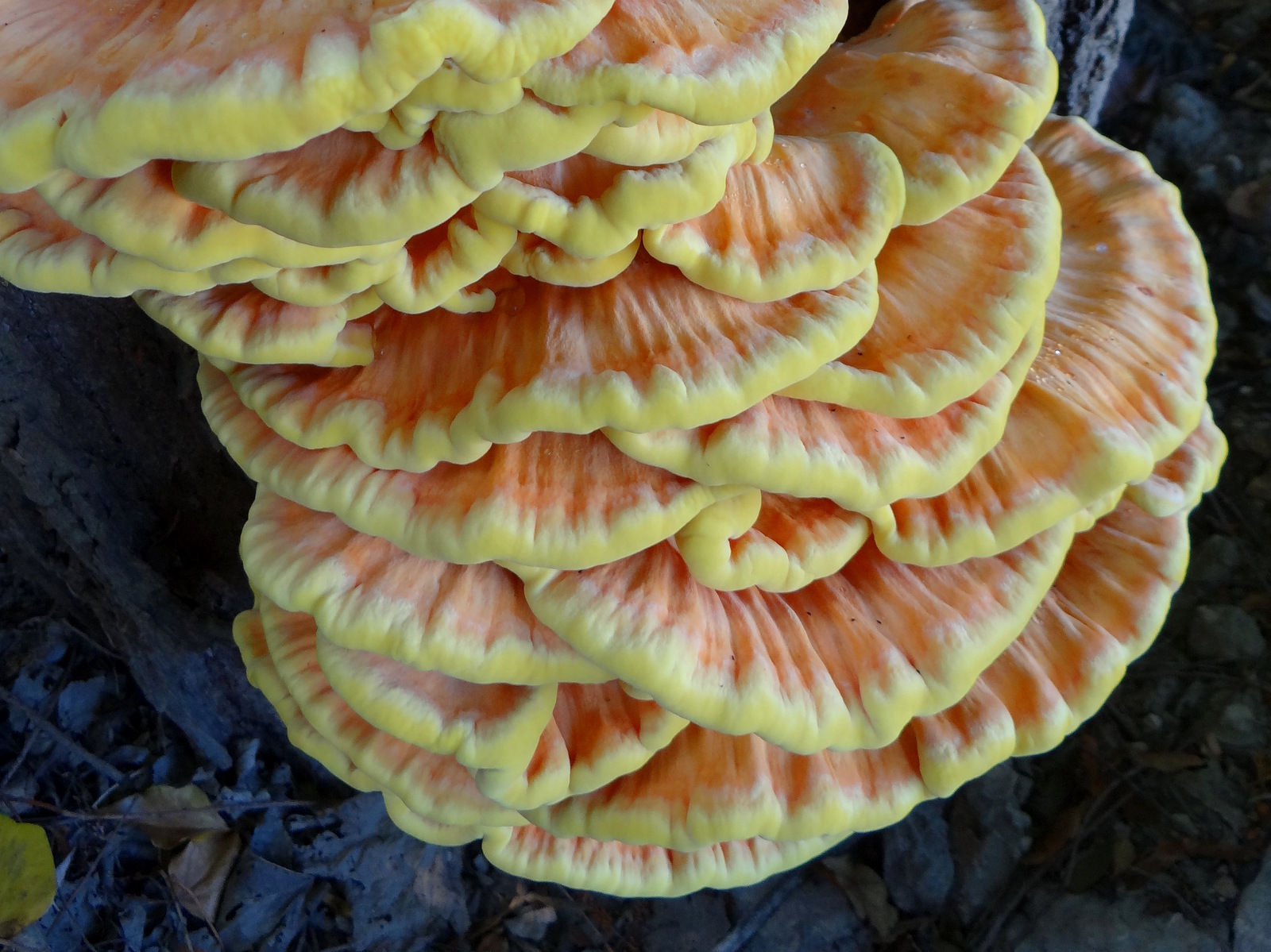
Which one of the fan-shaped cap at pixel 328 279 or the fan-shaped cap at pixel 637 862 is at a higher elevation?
the fan-shaped cap at pixel 328 279

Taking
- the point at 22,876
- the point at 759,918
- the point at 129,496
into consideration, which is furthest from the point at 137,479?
the point at 759,918

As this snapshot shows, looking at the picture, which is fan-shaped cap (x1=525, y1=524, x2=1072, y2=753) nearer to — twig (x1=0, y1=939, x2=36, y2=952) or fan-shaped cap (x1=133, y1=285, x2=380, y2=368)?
fan-shaped cap (x1=133, y1=285, x2=380, y2=368)

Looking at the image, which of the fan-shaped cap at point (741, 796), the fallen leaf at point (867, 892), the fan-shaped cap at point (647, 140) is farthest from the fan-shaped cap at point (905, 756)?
the fallen leaf at point (867, 892)

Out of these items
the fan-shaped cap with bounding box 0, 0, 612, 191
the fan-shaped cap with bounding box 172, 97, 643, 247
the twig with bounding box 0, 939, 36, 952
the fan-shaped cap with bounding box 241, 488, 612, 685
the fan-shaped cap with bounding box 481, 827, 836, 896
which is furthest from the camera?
the twig with bounding box 0, 939, 36, 952

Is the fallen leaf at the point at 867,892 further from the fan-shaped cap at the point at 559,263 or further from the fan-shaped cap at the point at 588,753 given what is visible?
the fan-shaped cap at the point at 559,263

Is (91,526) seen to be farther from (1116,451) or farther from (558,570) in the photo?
(1116,451)

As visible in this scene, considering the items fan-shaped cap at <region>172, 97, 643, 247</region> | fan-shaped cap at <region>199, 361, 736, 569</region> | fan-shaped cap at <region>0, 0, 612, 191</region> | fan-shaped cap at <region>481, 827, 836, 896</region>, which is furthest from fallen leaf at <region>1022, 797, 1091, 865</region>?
fan-shaped cap at <region>0, 0, 612, 191</region>

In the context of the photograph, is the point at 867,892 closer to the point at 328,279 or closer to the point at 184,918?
the point at 184,918
